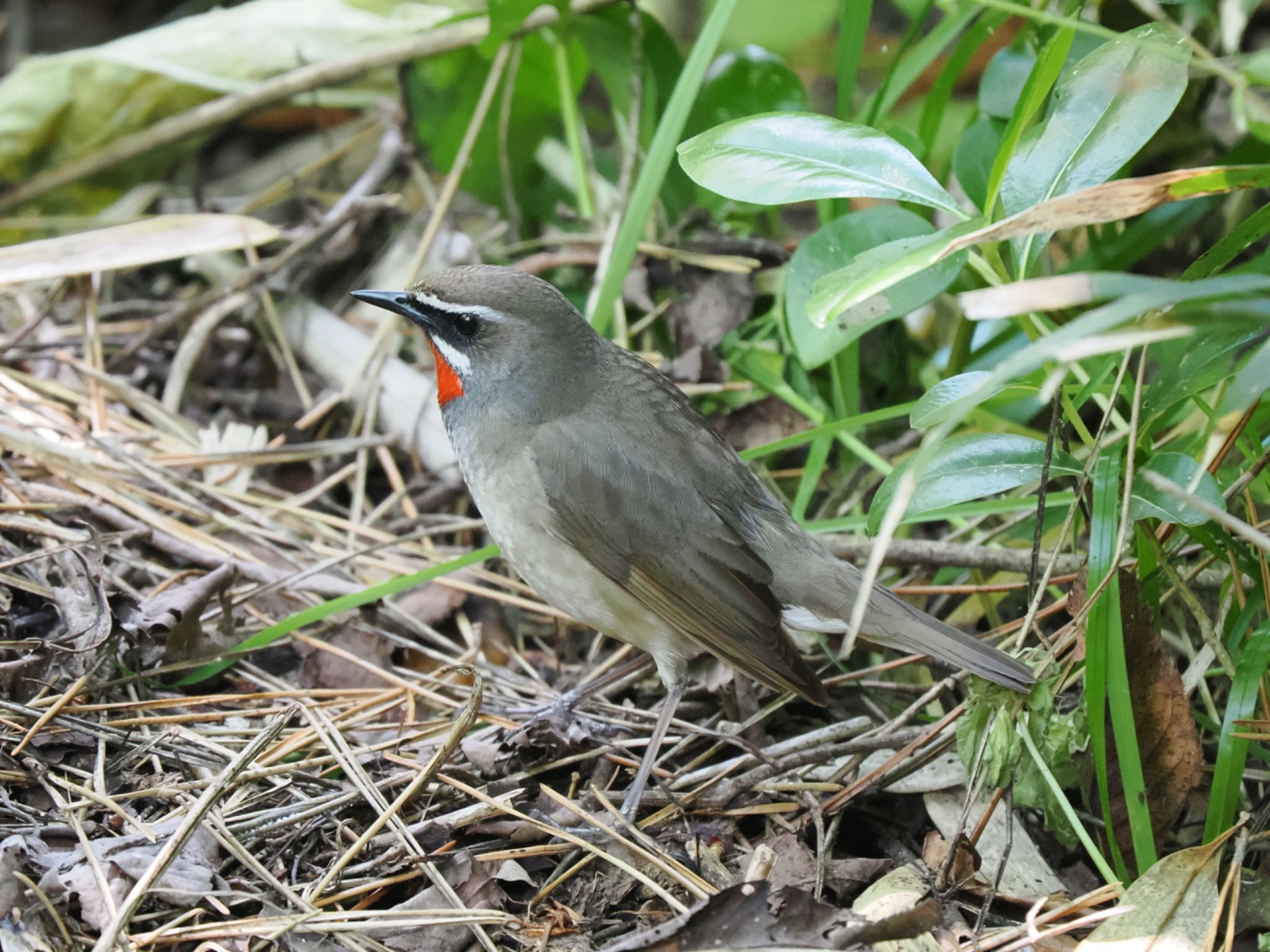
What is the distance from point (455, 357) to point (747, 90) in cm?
186

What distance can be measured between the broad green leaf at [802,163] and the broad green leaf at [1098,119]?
0.22 m

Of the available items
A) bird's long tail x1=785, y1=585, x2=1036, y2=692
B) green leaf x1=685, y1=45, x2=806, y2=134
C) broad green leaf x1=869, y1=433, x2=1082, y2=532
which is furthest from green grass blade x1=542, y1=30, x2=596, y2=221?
broad green leaf x1=869, y1=433, x2=1082, y2=532

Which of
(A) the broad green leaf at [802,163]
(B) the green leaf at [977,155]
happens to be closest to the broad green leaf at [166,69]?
(B) the green leaf at [977,155]

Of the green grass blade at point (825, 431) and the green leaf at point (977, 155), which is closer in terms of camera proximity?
the green grass blade at point (825, 431)

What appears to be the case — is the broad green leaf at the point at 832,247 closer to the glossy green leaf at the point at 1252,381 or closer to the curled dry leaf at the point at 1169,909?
the glossy green leaf at the point at 1252,381

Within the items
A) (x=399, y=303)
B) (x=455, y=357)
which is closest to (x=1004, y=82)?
(x=455, y=357)

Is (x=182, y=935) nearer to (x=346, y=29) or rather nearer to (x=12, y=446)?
(x=12, y=446)

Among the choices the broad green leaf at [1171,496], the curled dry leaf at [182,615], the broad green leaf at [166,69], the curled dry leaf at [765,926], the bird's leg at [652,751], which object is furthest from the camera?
the broad green leaf at [166,69]

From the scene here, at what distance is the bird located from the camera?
3.74 metres

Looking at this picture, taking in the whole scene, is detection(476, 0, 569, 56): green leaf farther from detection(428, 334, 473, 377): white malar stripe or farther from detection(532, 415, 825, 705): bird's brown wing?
detection(532, 415, 825, 705): bird's brown wing

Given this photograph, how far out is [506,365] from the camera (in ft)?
13.0

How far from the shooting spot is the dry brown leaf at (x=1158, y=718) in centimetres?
315

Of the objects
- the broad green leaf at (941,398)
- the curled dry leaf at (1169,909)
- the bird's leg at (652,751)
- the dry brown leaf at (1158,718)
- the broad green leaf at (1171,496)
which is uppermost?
the broad green leaf at (941,398)

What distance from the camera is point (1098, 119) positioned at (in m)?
2.78
